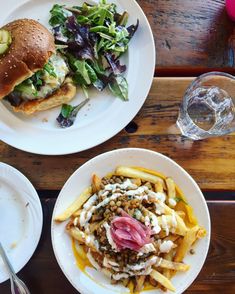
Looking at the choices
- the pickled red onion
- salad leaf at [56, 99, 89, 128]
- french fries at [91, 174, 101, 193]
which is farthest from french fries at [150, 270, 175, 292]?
salad leaf at [56, 99, 89, 128]

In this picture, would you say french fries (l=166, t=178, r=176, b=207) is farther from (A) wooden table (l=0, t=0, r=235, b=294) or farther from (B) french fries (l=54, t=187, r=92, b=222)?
(B) french fries (l=54, t=187, r=92, b=222)

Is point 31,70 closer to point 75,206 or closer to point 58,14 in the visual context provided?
point 58,14

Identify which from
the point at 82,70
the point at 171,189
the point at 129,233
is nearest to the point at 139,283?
the point at 129,233

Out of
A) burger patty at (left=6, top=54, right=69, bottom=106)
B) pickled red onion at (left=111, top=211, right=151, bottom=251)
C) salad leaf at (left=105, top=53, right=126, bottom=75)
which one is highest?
burger patty at (left=6, top=54, right=69, bottom=106)

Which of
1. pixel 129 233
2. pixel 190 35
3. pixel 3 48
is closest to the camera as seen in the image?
pixel 129 233

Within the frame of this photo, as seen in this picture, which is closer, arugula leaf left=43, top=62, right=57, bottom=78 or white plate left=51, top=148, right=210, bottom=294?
white plate left=51, top=148, right=210, bottom=294

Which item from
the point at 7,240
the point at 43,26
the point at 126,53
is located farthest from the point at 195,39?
the point at 7,240

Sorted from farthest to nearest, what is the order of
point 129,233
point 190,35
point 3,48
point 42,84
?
point 190,35 < point 42,84 < point 3,48 < point 129,233
